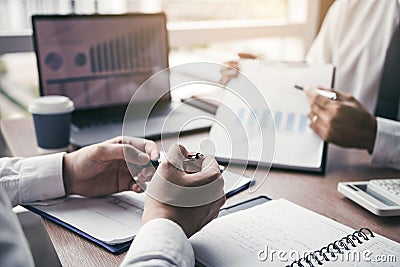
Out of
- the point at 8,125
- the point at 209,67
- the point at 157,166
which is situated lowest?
the point at 8,125

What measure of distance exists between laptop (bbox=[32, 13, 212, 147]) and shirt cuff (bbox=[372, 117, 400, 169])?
0.37 metres

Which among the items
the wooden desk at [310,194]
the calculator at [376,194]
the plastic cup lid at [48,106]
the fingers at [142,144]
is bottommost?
the wooden desk at [310,194]

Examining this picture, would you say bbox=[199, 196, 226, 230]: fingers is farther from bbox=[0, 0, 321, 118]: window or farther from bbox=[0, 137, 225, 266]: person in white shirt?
bbox=[0, 0, 321, 118]: window

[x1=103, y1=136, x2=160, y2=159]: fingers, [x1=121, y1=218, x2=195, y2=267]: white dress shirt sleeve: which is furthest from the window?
[x1=121, y1=218, x2=195, y2=267]: white dress shirt sleeve

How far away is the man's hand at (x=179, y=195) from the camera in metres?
0.61

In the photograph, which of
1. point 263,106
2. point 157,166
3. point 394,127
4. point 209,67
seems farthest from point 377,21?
point 157,166

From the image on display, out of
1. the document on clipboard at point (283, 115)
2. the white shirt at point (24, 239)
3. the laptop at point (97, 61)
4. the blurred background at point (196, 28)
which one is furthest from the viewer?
the blurred background at point (196, 28)

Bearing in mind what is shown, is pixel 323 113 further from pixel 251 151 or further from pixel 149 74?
pixel 149 74

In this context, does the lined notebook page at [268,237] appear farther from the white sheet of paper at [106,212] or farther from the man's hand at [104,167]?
the man's hand at [104,167]

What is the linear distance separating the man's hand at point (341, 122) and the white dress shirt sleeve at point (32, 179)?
1.73ft

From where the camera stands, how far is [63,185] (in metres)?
0.78

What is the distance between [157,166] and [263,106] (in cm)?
35

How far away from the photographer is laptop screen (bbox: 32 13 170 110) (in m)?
1.11

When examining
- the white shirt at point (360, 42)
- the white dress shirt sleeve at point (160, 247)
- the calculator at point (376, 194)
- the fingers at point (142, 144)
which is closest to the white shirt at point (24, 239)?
the white dress shirt sleeve at point (160, 247)
